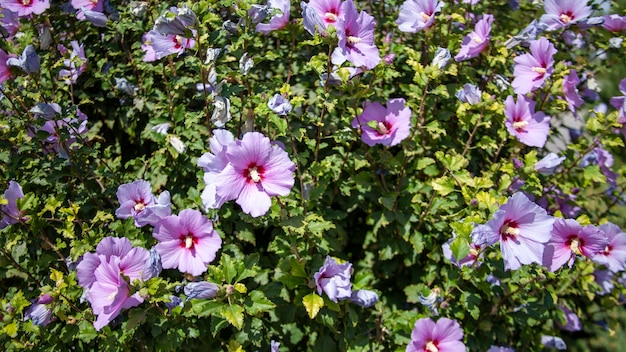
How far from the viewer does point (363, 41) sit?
200 cm

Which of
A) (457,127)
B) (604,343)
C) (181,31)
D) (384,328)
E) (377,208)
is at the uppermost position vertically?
(181,31)

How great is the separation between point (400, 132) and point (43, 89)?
61.9 inches

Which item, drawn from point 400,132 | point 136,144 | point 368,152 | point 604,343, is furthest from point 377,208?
point 604,343

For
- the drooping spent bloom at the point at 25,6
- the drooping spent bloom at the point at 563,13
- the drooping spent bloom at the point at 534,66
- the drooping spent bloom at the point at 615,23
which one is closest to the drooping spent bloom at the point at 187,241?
the drooping spent bloom at the point at 25,6

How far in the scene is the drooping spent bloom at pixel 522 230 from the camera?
1695mm

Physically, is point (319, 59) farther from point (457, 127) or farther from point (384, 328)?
point (384, 328)

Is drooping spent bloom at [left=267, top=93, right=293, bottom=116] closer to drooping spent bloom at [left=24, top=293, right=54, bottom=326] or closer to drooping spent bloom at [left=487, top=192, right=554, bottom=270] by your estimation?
drooping spent bloom at [left=487, top=192, right=554, bottom=270]

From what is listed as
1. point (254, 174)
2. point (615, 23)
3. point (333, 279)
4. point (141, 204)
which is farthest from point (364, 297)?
point (615, 23)

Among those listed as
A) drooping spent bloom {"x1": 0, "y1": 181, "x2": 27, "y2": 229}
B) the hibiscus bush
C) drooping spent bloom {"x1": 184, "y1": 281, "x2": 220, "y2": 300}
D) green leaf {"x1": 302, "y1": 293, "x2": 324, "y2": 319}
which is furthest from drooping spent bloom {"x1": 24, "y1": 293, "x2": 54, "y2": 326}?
green leaf {"x1": 302, "y1": 293, "x2": 324, "y2": 319}

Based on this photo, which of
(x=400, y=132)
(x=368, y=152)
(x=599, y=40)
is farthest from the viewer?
(x=599, y=40)

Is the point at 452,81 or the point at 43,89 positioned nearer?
the point at 43,89

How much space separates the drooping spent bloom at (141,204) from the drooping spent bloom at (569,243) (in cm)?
135

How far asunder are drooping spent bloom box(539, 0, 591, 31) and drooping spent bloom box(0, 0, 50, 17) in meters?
2.18

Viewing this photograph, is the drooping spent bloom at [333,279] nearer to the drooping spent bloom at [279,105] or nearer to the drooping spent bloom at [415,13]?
the drooping spent bloom at [279,105]
